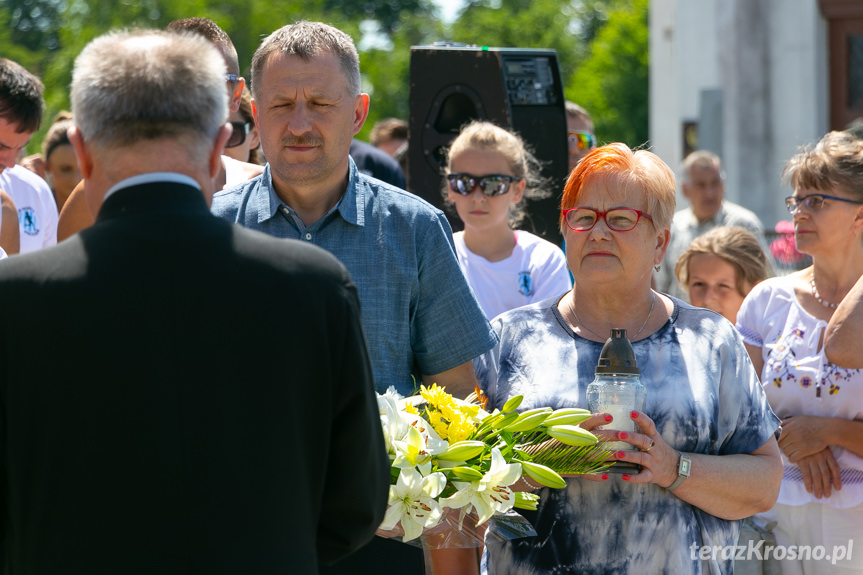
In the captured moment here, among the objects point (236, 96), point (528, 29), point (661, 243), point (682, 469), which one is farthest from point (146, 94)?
point (528, 29)

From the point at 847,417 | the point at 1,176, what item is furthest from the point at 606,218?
the point at 1,176

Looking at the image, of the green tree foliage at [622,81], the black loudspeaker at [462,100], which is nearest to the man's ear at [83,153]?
the black loudspeaker at [462,100]

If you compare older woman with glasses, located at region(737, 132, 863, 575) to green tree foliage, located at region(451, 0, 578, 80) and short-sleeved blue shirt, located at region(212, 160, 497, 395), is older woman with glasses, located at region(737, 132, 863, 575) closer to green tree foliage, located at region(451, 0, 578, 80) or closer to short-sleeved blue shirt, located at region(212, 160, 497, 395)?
short-sleeved blue shirt, located at region(212, 160, 497, 395)

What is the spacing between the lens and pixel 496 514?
2.53 meters

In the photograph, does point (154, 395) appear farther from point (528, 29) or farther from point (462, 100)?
point (528, 29)

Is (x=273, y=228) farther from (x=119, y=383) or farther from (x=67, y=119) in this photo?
(x=67, y=119)

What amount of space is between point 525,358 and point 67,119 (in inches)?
241

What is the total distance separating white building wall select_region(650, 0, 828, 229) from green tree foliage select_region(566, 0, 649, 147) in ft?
119

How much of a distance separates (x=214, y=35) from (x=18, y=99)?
1.00 meters

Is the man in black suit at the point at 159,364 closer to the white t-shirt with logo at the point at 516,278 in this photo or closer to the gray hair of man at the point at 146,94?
the gray hair of man at the point at 146,94

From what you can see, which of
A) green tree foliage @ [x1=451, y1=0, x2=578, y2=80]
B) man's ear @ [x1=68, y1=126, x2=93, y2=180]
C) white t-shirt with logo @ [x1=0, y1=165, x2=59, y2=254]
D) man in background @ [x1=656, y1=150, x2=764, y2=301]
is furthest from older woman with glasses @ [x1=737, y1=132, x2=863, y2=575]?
green tree foliage @ [x1=451, y1=0, x2=578, y2=80]

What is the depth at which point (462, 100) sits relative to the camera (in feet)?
18.8

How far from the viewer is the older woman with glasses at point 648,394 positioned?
8.68 feet

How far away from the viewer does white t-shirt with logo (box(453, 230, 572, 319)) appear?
455 centimetres
